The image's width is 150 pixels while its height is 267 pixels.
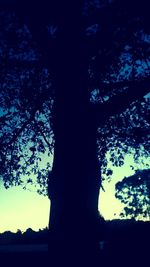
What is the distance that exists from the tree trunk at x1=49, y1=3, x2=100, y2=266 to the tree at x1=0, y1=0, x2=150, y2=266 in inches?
1.2

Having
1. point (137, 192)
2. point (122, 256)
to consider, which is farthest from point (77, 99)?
point (137, 192)

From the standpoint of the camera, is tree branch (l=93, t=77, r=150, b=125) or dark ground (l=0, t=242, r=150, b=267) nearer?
tree branch (l=93, t=77, r=150, b=125)

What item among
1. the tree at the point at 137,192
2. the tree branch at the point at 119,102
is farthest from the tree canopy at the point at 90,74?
the tree at the point at 137,192

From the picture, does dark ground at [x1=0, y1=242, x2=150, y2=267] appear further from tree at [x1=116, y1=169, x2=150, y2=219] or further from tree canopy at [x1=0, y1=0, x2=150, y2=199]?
tree at [x1=116, y1=169, x2=150, y2=219]

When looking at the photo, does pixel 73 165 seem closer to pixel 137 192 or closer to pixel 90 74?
pixel 90 74

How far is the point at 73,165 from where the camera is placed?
1073cm

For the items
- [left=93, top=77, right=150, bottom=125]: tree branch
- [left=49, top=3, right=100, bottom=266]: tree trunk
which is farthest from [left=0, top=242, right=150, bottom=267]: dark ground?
[left=93, top=77, right=150, bottom=125]: tree branch

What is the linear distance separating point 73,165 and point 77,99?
2290 millimetres

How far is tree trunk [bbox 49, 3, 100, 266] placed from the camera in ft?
33.1

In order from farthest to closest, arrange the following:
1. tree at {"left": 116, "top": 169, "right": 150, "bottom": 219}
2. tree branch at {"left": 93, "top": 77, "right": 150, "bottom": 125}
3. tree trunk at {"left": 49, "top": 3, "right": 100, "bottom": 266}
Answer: tree at {"left": 116, "top": 169, "right": 150, "bottom": 219} < tree branch at {"left": 93, "top": 77, "right": 150, "bottom": 125} < tree trunk at {"left": 49, "top": 3, "right": 100, "bottom": 266}

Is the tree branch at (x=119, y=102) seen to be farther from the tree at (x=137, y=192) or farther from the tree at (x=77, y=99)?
the tree at (x=137, y=192)

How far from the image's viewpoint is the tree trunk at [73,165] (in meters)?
10.1

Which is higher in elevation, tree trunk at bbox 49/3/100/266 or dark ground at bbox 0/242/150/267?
tree trunk at bbox 49/3/100/266

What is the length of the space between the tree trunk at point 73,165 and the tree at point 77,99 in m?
0.03
